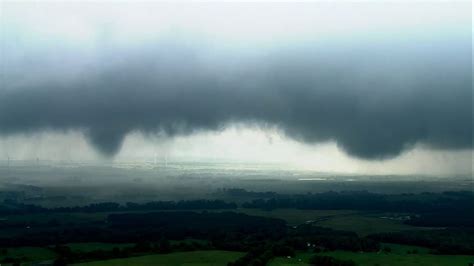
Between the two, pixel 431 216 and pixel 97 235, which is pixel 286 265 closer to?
pixel 97 235

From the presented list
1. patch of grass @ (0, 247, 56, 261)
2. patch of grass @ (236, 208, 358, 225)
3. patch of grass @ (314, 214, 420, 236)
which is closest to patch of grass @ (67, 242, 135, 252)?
patch of grass @ (0, 247, 56, 261)

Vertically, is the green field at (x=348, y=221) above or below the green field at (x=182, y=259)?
above

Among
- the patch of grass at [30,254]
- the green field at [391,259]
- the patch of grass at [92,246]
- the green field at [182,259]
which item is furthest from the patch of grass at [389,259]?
the patch of grass at [30,254]

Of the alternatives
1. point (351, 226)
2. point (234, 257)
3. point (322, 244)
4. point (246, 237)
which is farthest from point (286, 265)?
point (351, 226)

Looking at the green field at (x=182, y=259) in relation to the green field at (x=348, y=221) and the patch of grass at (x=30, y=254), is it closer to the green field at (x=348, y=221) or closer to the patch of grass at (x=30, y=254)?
the patch of grass at (x=30, y=254)

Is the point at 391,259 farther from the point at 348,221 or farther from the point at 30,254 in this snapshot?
the point at 348,221

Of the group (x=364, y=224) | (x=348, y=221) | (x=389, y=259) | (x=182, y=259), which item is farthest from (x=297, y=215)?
(x=182, y=259)
